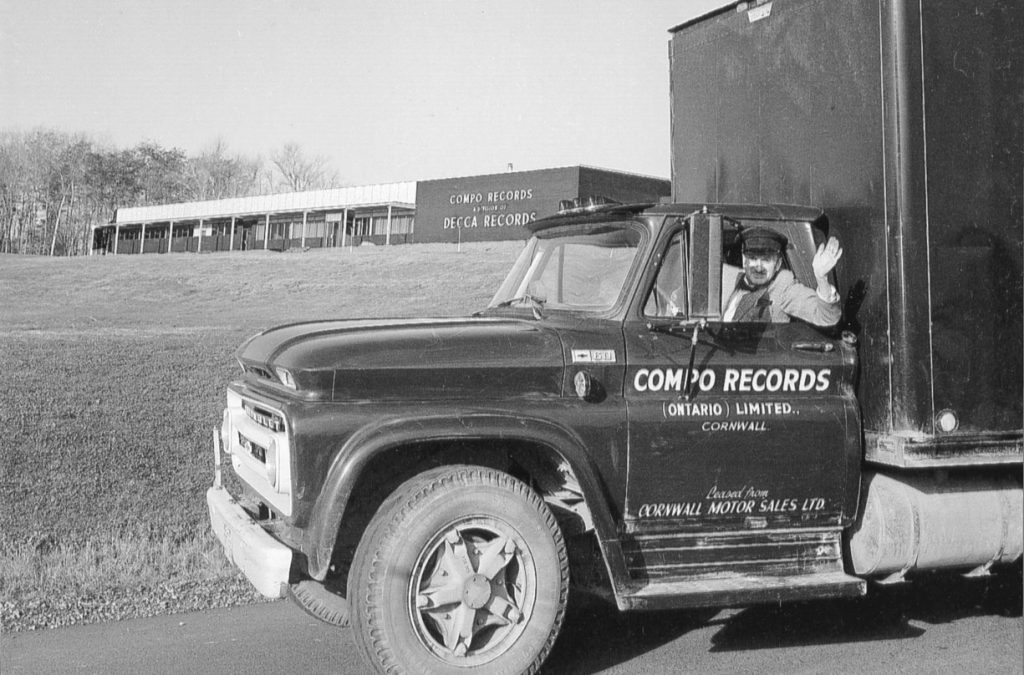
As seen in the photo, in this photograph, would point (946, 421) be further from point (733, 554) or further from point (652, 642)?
point (652, 642)

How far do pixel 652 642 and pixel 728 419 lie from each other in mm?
1260

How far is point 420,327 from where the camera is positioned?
470 centimetres

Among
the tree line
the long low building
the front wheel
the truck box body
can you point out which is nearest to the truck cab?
the front wheel

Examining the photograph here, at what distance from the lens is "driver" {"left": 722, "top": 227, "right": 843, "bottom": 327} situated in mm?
4789

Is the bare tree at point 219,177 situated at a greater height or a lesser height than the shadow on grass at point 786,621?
greater

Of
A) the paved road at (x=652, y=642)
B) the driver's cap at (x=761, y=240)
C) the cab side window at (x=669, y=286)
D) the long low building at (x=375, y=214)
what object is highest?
the long low building at (x=375, y=214)

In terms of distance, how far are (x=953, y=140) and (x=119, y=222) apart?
7358 cm

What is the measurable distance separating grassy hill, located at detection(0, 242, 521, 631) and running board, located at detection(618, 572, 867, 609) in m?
2.53

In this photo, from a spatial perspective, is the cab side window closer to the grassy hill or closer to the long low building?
the grassy hill

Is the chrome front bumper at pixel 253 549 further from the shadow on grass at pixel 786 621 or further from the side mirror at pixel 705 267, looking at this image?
the side mirror at pixel 705 267

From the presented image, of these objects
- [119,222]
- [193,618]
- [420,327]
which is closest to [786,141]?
[420,327]

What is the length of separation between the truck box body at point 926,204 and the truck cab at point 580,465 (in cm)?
21

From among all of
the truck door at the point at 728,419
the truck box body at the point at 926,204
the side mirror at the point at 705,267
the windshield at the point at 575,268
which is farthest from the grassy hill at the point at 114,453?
the truck box body at the point at 926,204

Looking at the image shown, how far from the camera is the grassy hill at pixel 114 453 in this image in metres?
5.84
